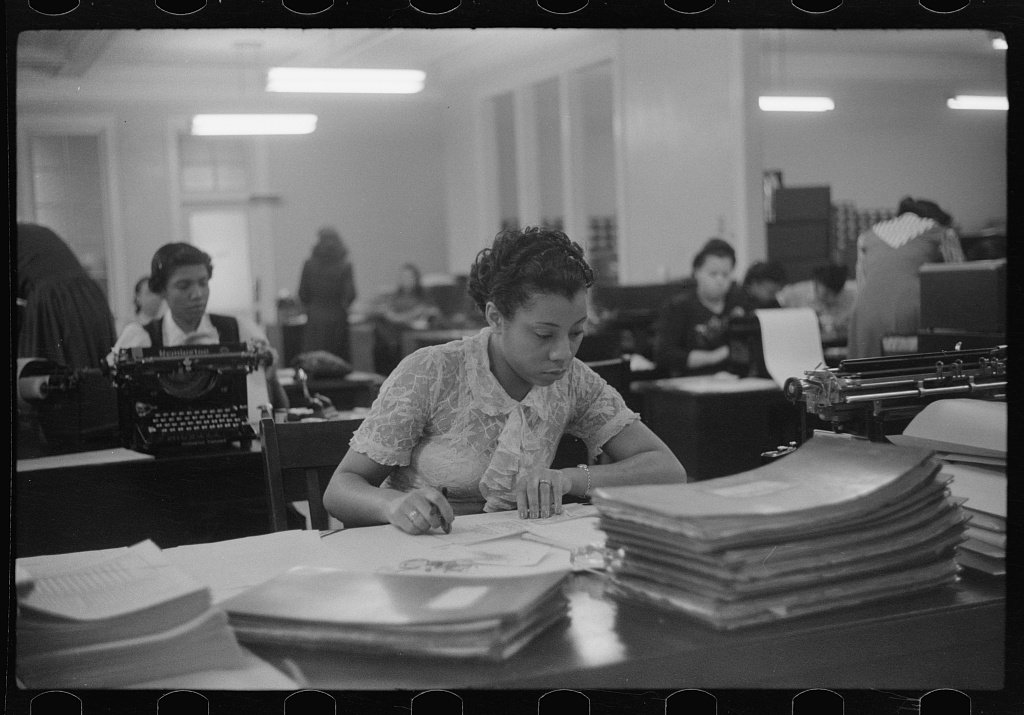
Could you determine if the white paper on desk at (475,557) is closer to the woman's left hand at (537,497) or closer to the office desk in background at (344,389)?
the woman's left hand at (537,497)

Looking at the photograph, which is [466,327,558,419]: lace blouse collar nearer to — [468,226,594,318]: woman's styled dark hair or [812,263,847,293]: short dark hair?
[468,226,594,318]: woman's styled dark hair

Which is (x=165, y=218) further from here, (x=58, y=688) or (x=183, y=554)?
(x=58, y=688)

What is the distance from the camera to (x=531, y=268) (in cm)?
156

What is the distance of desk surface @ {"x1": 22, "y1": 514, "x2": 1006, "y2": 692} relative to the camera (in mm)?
918

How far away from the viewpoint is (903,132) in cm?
259

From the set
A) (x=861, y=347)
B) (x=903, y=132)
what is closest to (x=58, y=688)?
(x=861, y=347)

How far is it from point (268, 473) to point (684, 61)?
58.3 inches

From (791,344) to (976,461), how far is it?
1.35 feet

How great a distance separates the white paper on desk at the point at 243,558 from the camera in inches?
44.1

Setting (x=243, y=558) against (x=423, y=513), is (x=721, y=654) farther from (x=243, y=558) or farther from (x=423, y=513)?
(x=243, y=558)

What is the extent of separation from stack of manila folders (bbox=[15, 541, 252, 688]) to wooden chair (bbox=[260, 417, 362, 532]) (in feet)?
2.14

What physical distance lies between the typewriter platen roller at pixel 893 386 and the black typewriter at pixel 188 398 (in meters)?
1.27

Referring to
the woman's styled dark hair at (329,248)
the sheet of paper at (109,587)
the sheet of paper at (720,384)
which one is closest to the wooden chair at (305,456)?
the sheet of paper at (109,587)

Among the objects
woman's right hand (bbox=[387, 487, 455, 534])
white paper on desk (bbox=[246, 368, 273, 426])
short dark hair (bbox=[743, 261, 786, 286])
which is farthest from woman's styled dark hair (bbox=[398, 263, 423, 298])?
woman's right hand (bbox=[387, 487, 455, 534])
